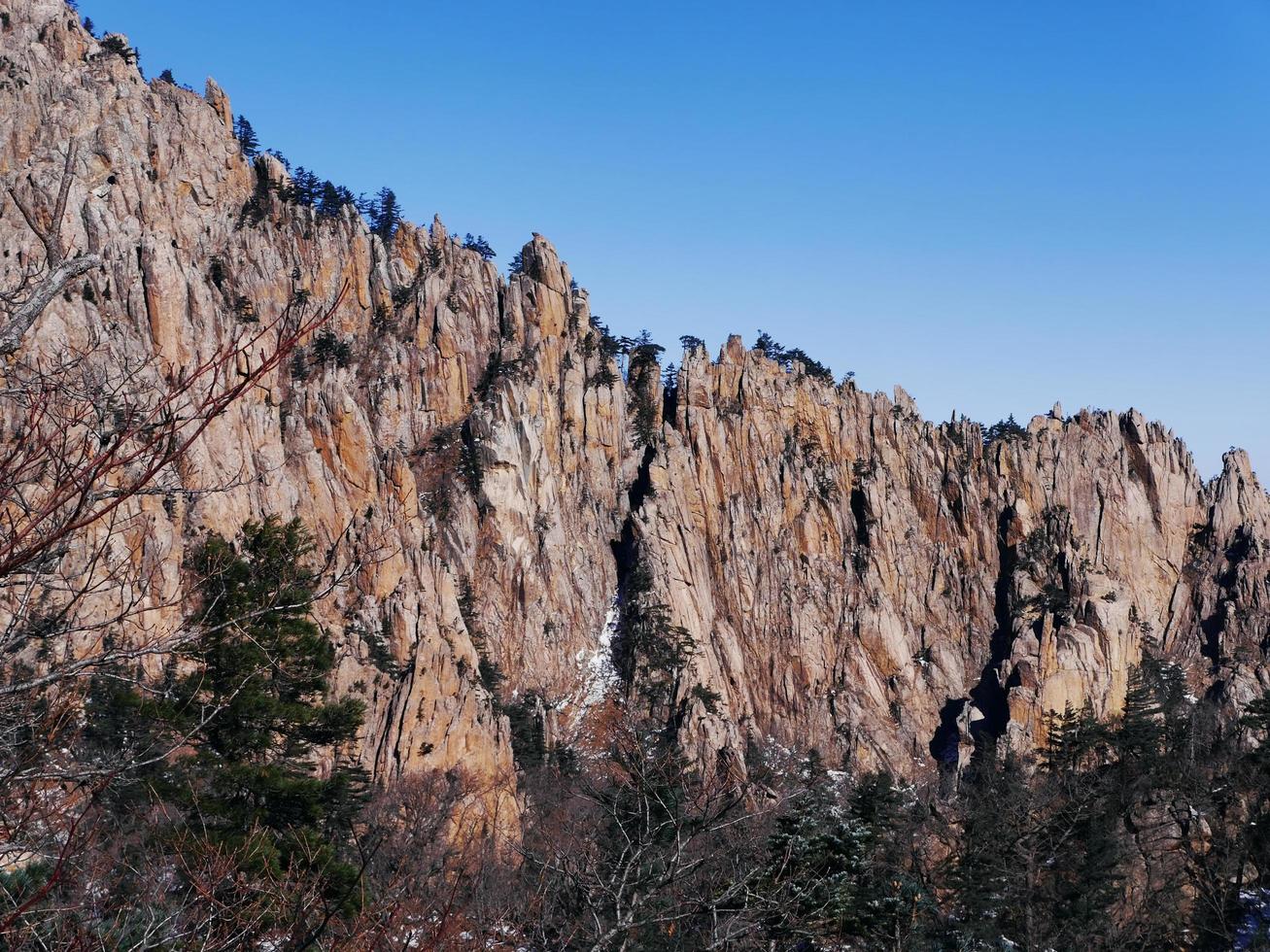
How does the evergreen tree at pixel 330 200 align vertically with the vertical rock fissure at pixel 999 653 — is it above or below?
above

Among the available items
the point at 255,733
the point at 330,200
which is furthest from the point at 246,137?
the point at 255,733

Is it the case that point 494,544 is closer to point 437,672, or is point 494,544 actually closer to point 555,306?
point 437,672

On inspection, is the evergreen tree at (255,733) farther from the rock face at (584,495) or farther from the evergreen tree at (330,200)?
the evergreen tree at (330,200)

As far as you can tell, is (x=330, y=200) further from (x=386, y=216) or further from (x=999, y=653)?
(x=999, y=653)

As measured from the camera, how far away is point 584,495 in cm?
7750

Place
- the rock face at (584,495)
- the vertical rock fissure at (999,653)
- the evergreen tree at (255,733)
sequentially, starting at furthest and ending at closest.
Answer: the vertical rock fissure at (999,653) → the rock face at (584,495) → the evergreen tree at (255,733)

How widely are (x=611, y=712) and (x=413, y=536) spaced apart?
18.9m

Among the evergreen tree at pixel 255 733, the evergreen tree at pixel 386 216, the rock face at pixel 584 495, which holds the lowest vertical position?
the evergreen tree at pixel 255 733

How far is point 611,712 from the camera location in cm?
6712

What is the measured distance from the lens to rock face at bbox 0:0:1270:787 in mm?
58500

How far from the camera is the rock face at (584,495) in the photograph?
5850 cm

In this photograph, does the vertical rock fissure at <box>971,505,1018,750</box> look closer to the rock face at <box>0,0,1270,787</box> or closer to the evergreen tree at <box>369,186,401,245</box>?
the rock face at <box>0,0,1270,787</box>

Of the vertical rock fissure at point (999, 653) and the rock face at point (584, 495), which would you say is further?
the vertical rock fissure at point (999, 653)

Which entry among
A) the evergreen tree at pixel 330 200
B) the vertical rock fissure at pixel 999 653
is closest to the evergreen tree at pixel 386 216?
the evergreen tree at pixel 330 200
